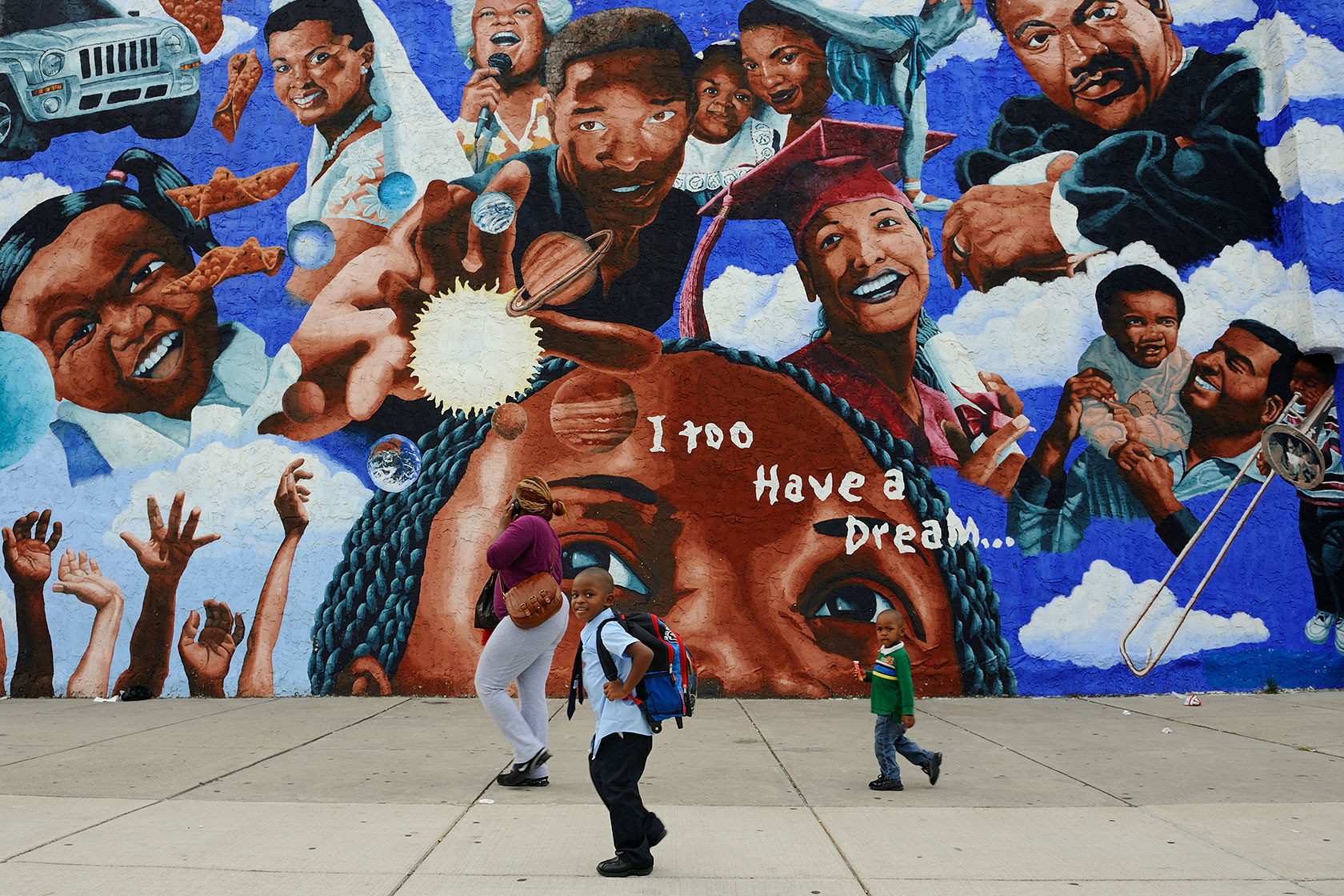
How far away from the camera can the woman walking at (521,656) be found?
5.43m

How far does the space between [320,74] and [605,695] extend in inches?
300

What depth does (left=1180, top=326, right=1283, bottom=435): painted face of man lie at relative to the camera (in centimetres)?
903

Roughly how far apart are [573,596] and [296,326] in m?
6.01

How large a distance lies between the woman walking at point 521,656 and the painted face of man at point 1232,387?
627 cm

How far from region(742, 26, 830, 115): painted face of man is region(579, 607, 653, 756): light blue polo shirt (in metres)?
6.56

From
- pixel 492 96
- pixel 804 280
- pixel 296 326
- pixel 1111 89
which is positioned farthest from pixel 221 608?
pixel 1111 89

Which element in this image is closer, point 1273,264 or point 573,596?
point 573,596

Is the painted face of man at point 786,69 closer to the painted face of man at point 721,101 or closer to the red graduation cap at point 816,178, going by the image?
the painted face of man at point 721,101

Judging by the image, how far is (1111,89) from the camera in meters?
9.40

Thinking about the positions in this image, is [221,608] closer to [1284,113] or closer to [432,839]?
[432,839]

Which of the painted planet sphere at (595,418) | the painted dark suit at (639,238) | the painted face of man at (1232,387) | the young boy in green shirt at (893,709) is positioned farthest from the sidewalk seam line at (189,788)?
the painted face of man at (1232,387)

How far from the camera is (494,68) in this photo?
9.44 metres

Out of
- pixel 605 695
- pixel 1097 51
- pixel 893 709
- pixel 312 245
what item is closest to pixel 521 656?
pixel 605 695

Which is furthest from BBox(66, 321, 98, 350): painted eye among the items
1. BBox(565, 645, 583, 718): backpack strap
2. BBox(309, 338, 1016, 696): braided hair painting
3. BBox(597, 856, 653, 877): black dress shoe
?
BBox(597, 856, 653, 877): black dress shoe
